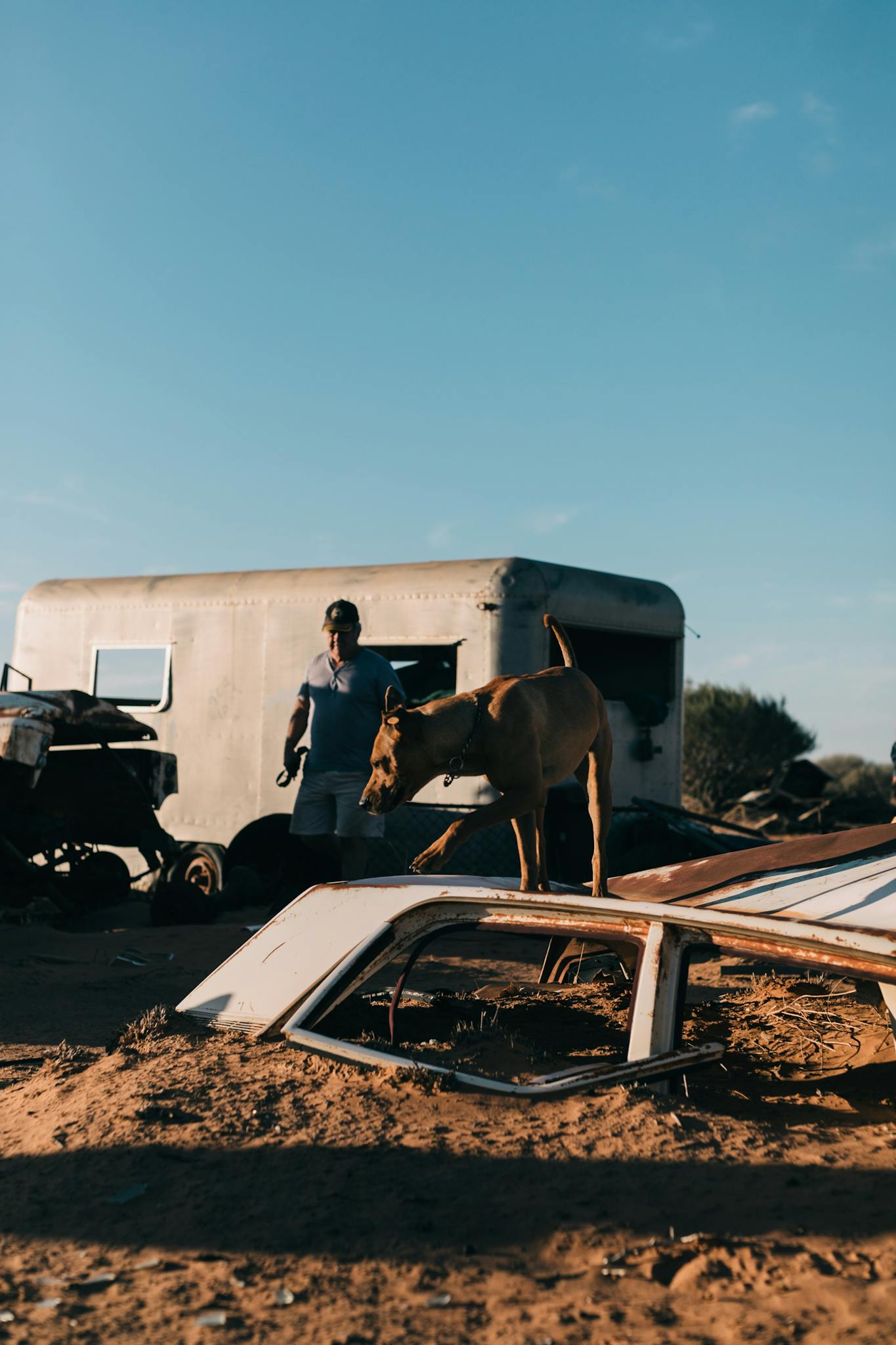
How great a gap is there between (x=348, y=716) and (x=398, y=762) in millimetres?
3168

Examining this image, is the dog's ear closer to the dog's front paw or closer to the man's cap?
the dog's front paw

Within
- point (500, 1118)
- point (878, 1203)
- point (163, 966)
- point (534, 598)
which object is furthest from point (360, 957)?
point (534, 598)

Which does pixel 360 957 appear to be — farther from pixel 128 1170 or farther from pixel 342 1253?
pixel 342 1253

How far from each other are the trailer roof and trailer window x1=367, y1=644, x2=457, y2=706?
17.4 inches

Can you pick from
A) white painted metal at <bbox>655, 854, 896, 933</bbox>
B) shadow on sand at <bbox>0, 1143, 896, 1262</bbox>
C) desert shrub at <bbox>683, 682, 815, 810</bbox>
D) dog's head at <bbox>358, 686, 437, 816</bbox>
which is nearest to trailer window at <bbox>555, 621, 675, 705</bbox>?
dog's head at <bbox>358, 686, 437, 816</bbox>

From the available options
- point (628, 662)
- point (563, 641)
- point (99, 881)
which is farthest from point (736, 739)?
point (563, 641)

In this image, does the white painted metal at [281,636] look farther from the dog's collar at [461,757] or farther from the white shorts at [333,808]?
the dog's collar at [461,757]

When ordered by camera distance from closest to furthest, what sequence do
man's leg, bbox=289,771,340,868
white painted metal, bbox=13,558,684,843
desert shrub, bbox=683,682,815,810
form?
1. man's leg, bbox=289,771,340,868
2. white painted metal, bbox=13,558,684,843
3. desert shrub, bbox=683,682,815,810

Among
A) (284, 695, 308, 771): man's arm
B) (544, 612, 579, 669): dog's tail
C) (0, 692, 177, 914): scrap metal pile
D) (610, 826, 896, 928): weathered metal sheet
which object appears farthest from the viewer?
(0, 692, 177, 914): scrap metal pile

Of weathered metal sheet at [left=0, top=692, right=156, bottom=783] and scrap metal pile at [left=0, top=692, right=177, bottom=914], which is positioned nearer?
weathered metal sheet at [left=0, top=692, right=156, bottom=783]

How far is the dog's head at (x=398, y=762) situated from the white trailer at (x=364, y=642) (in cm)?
432

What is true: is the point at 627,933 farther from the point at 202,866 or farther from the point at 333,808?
the point at 202,866

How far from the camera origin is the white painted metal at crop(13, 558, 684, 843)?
9.25 meters

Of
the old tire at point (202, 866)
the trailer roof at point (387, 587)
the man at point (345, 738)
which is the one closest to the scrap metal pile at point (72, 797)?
the old tire at point (202, 866)
